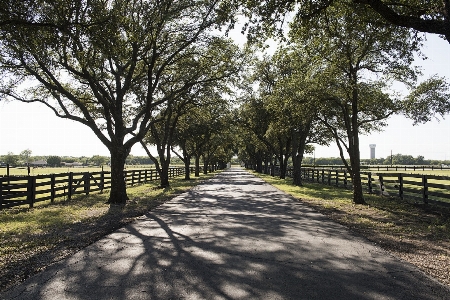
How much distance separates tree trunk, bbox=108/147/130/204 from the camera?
14.8 meters

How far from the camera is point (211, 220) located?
32.1ft

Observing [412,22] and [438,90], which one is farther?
[438,90]

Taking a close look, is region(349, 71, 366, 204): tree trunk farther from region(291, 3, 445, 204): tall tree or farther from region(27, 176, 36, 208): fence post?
region(27, 176, 36, 208): fence post

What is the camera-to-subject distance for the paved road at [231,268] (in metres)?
4.22

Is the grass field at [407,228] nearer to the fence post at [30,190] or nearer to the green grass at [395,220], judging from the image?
the green grass at [395,220]

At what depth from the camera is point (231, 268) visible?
17.0 feet

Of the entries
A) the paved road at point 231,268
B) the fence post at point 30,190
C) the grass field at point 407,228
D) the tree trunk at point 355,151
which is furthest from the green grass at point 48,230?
Answer: the tree trunk at point 355,151

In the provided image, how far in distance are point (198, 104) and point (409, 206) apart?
17.4 meters

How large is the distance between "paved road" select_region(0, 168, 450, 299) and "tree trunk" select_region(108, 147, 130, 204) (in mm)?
6753

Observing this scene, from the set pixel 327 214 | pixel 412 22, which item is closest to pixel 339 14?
pixel 412 22

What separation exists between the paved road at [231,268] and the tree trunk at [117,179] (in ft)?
22.2

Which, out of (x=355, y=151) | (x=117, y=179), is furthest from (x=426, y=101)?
(x=117, y=179)

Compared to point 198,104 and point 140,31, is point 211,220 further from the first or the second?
point 198,104

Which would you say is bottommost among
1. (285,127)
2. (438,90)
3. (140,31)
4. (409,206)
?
(409,206)
